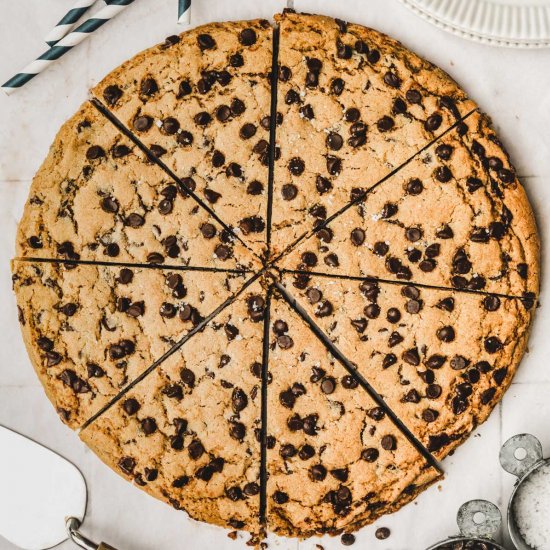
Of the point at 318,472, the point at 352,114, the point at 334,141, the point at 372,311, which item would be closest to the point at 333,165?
the point at 334,141

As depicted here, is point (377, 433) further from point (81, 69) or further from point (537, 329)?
point (81, 69)

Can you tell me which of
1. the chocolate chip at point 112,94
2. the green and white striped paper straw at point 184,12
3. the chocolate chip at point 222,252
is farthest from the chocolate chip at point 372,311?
the green and white striped paper straw at point 184,12

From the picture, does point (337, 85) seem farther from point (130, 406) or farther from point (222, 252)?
point (130, 406)

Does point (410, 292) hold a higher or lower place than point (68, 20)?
lower

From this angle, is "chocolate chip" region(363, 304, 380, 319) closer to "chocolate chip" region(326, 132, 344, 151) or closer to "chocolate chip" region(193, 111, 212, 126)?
"chocolate chip" region(326, 132, 344, 151)

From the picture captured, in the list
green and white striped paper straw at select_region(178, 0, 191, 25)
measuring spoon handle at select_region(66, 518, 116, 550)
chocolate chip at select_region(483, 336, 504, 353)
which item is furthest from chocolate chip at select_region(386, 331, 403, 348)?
green and white striped paper straw at select_region(178, 0, 191, 25)

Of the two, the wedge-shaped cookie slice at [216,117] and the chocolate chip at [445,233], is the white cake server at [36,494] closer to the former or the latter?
the wedge-shaped cookie slice at [216,117]
